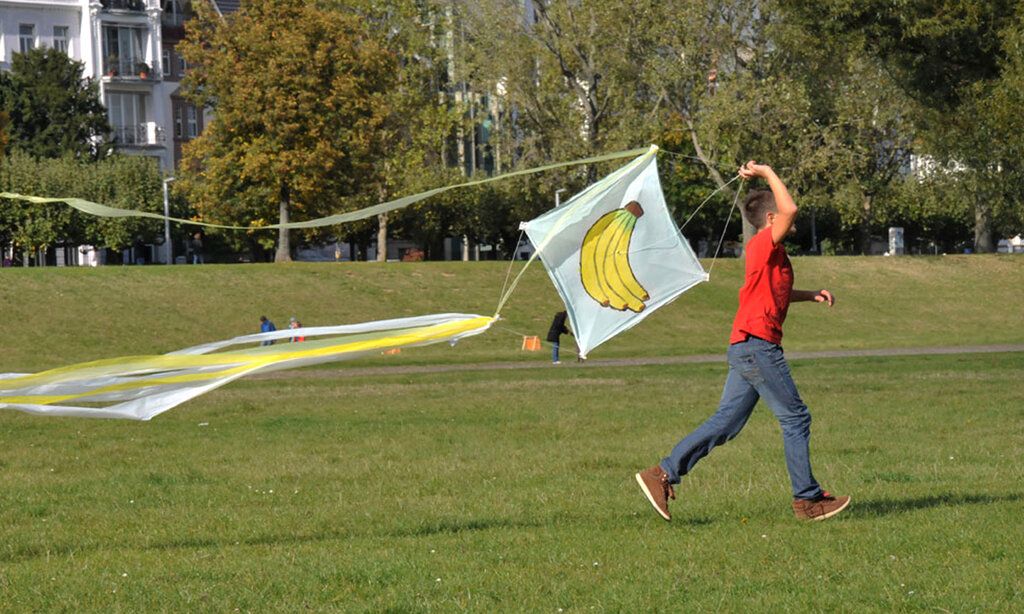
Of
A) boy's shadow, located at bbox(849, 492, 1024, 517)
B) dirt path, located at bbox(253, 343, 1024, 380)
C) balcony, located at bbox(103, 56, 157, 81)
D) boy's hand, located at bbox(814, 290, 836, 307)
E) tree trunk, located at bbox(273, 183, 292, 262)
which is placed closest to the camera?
boy's hand, located at bbox(814, 290, 836, 307)

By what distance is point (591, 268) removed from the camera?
9695 mm

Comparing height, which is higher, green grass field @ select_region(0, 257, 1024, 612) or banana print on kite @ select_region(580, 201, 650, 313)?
banana print on kite @ select_region(580, 201, 650, 313)

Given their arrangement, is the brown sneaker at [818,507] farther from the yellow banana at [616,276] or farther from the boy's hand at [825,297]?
the yellow banana at [616,276]

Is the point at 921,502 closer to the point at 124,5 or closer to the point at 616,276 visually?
the point at 616,276

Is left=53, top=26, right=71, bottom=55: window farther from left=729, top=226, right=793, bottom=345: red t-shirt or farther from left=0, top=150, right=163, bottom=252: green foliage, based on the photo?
left=729, top=226, right=793, bottom=345: red t-shirt

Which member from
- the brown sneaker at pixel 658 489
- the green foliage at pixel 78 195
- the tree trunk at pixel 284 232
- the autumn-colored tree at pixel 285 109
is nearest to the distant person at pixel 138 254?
the green foliage at pixel 78 195

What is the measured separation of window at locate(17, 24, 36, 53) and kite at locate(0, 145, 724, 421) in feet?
257

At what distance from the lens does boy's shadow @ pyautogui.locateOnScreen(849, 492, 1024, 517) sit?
958 centimetres

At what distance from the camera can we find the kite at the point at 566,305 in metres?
8.80

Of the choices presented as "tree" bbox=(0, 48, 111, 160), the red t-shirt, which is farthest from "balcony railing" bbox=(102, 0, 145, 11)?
the red t-shirt

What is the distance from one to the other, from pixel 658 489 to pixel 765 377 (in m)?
1.05

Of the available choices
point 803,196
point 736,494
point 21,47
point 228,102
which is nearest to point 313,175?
point 228,102

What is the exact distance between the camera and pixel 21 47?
8206cm

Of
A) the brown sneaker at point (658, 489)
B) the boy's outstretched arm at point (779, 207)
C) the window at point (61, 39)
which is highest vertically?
the window at point (61, 39)
